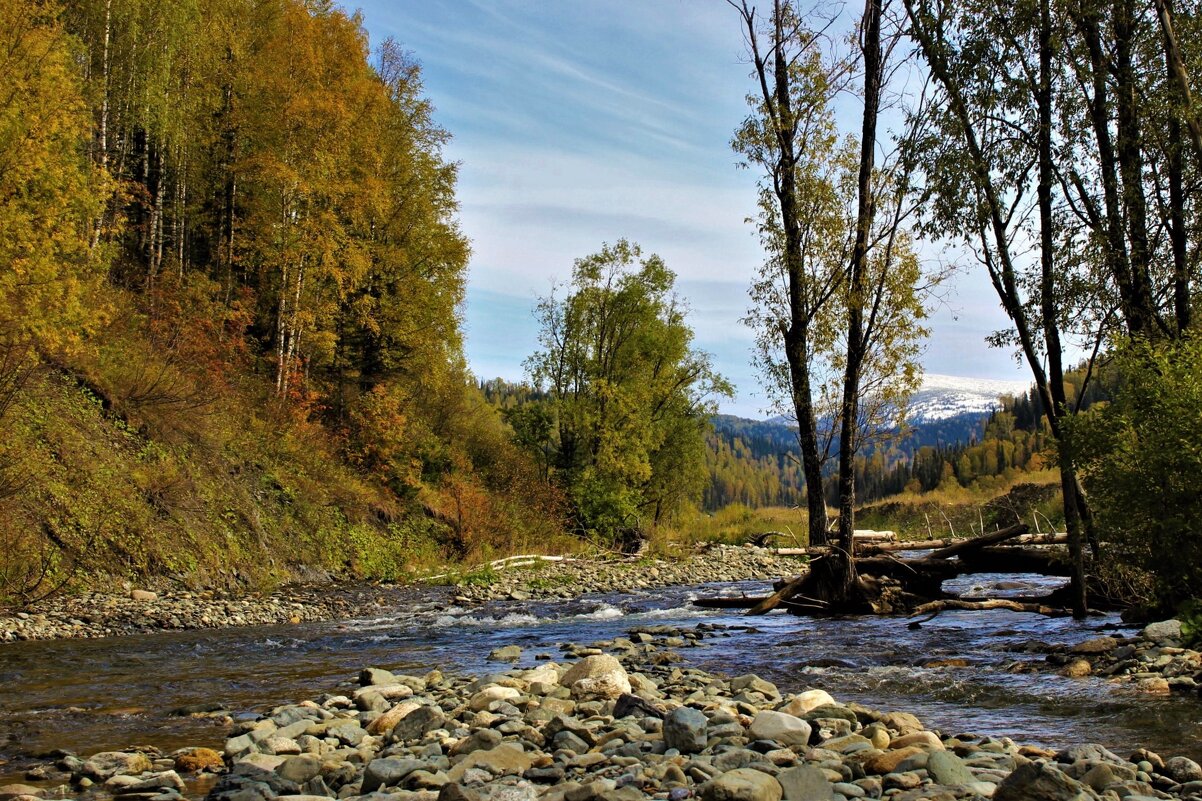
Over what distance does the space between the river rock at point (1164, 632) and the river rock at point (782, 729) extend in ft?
20.1

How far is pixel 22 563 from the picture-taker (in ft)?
42.5

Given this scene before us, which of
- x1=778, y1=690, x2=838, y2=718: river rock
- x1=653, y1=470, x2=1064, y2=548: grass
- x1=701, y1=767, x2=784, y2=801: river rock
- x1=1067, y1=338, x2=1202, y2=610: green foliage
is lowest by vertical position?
x1=653, y1=470, x2=1064, y2=548: grass

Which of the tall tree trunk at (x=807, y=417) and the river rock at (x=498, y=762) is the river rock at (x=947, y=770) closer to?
the river rock at (x=498, y=762)

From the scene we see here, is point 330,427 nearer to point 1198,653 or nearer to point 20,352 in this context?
point 20,352

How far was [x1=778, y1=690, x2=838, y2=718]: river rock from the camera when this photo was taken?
661cm

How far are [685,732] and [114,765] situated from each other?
388 centimetres

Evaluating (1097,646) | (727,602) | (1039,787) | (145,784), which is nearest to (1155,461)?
(1097,646)

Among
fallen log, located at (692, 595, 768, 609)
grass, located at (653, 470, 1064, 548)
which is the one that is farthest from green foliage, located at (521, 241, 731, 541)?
fallen log, located at (692, 595, 768, 609)

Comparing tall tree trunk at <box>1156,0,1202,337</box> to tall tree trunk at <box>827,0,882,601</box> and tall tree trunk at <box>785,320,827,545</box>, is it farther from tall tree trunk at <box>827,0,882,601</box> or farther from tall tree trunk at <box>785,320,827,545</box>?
tall tree trunk at <box>785,320,827,545</box>

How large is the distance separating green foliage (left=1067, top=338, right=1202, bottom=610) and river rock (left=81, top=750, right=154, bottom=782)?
10.9m

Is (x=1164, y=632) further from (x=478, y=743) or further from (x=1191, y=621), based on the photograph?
(x=478, y=743)

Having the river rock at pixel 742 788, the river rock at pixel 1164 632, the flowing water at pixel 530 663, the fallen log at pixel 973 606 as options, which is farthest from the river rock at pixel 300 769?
the fallen log at pixel 973 606

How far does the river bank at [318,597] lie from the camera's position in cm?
1210

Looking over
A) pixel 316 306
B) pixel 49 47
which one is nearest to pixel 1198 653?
pixel 49 47
